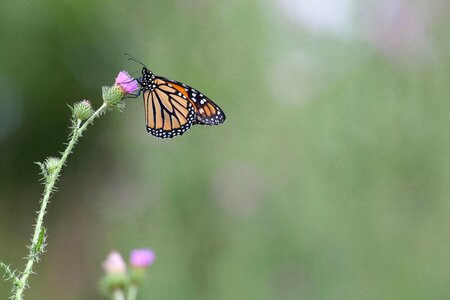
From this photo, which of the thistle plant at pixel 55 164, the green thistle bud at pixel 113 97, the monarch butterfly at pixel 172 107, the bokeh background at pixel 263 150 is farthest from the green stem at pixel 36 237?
the bokeh background at pixel 263 150

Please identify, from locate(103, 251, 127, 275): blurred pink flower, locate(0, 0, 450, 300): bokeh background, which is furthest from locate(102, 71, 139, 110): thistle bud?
locate(0, 0, 450, 300): bokeh background

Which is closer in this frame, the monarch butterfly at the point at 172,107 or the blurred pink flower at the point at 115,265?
the blurred pink flower at the point at 115,265

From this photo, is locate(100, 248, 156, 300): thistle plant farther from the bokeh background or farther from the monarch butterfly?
the bokeh background

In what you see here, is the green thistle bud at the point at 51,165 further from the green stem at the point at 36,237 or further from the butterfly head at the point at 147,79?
the butterfly head at the point at 147,79

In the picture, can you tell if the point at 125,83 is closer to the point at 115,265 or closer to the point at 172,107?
the point at 115,265

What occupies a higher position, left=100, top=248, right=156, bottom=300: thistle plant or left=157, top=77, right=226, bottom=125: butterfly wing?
left=157, top=77, right=226, bottom=125: butterfly wing

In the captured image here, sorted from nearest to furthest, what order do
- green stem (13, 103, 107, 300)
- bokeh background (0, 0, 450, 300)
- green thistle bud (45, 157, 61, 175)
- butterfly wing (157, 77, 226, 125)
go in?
green stem (13, 103, 107, 300) < green thistle bud (45, 157, 61, 175) < butterfly wing (157, 77, 226, 125) < bokeh background (0, 0, 450, 300)

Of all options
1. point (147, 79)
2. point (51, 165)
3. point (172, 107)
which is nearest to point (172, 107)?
point (172, 107)
